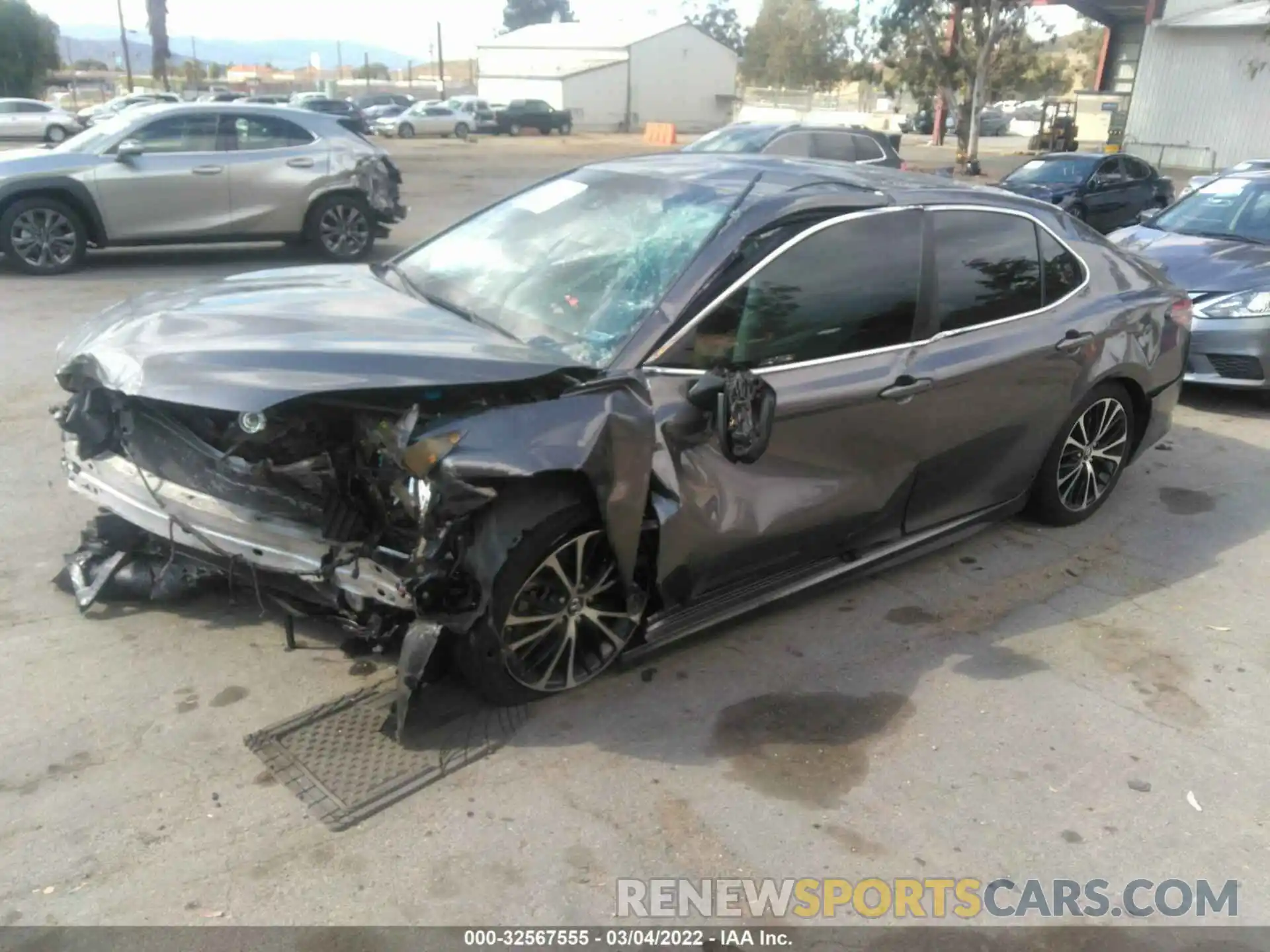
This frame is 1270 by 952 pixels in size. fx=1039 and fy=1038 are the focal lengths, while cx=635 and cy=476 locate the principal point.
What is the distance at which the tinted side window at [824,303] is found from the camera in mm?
3613

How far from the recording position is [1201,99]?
3012 cm

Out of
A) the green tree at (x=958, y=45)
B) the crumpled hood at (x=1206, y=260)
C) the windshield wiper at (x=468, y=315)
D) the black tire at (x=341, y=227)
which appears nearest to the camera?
the windshield wiper at (x=468, y=315)

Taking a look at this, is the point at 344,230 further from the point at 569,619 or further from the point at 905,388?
the point at 569,619

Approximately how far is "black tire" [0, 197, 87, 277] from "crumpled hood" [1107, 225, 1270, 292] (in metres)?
9.40

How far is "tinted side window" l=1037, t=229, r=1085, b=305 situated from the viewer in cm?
473

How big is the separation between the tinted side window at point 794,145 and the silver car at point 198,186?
5.07 m

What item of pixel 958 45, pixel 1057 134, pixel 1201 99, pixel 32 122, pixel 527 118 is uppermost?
pixel 958 45

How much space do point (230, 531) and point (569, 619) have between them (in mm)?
1145

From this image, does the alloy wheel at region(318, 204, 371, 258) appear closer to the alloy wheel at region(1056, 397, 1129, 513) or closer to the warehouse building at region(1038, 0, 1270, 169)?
the alloy wheel at region(1056, 397, 1129, 513)

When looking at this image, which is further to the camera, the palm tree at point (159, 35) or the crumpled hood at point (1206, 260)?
the palm tree at point (159, 35)

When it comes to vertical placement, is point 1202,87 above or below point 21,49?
above

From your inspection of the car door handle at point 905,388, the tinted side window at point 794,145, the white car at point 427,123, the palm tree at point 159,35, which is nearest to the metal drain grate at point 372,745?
the car door handle at point 905,388

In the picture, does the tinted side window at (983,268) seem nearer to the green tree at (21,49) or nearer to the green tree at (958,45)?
the green tree at (958,45)

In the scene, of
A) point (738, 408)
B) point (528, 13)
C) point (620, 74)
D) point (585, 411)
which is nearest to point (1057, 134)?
point (620, 74)
